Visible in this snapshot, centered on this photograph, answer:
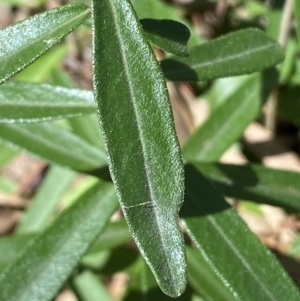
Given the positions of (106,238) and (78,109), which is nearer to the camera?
(78,109)

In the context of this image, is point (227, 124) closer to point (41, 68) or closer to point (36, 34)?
point (36, 34)

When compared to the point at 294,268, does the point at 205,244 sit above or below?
above

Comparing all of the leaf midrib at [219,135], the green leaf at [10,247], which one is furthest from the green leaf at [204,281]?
the green leaf at [10,247]

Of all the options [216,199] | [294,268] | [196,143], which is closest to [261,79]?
[196,143]

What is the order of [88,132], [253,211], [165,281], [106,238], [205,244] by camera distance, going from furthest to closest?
[253,211]
[88,132]
[106,238]
[205,244]
[165,281]

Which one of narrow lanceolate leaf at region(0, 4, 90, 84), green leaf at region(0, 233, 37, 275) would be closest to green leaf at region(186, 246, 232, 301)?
green leaf at region(0, 233, 37, 275)

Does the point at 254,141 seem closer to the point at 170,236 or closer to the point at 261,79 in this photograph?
the point at 261,79
